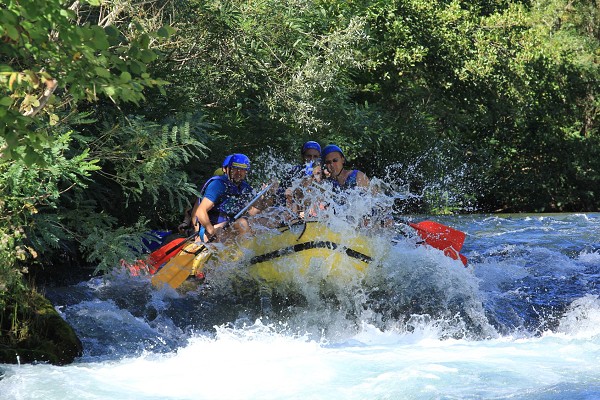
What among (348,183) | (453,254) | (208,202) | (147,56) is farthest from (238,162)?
(147,56)

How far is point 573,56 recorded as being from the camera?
22625 mm

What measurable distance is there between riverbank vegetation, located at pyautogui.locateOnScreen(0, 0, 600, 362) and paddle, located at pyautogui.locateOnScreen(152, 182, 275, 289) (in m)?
0.55

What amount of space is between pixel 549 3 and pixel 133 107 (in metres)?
16.0

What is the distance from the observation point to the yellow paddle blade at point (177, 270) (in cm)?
920

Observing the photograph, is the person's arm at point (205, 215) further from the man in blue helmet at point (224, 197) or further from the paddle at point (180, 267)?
the paddle at point (180, 267)

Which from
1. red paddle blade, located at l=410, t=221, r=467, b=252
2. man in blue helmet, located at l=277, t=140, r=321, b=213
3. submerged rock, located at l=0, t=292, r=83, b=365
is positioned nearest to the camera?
submerged rock, located at l=0, t=292, r=83, b=365

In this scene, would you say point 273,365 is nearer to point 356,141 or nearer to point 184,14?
point 184,14

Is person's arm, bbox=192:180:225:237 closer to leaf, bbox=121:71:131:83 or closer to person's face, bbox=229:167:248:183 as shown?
person's face, bbox=229:167:248:183

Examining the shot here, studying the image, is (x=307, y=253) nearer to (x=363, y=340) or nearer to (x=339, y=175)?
(x=363, y=340)

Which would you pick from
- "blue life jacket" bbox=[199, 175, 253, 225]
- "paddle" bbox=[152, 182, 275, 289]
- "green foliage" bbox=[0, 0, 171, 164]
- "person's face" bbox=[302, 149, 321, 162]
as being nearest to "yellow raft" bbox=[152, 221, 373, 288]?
"paddle" bbox=[152, 182, 275, 289]

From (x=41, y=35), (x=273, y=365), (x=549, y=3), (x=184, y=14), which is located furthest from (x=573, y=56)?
(x=41, y=35)

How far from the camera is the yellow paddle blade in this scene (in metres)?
9.20

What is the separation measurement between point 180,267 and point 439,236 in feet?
8.94

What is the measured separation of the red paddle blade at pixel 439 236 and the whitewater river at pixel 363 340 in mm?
379
